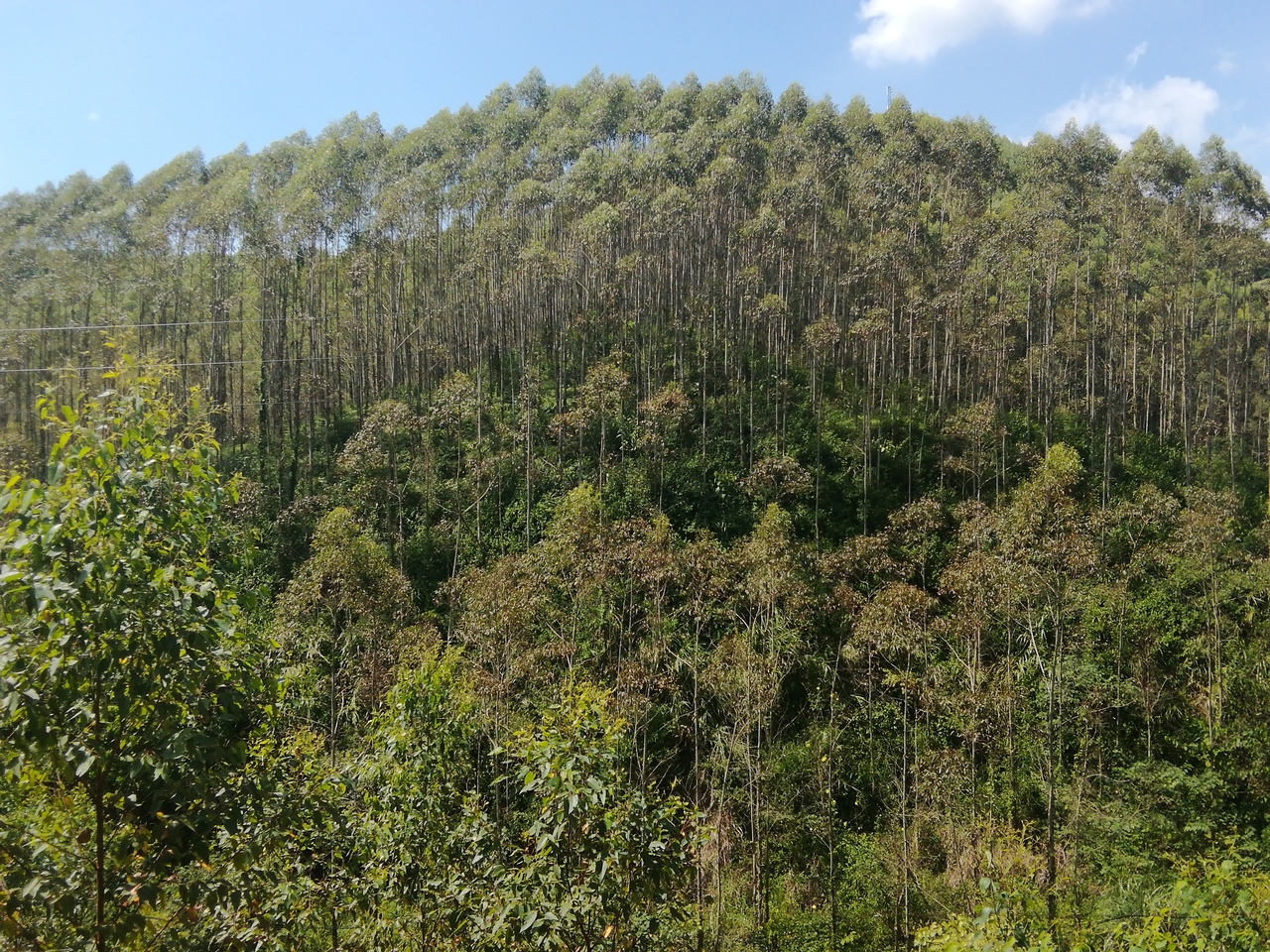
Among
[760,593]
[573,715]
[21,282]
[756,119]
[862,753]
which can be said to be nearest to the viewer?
[573,715]

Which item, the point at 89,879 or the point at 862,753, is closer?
the point at 89,879

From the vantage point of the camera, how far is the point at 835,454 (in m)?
22.8

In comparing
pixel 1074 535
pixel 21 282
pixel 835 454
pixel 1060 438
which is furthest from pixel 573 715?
pixel 21 282

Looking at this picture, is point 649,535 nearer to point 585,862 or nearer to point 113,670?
point 585,862

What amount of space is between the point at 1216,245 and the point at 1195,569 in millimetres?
12677

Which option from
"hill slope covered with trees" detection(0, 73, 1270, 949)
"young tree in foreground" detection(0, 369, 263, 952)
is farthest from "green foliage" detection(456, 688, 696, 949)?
"young tree in foreground" detection(0, 369, 263, 952)

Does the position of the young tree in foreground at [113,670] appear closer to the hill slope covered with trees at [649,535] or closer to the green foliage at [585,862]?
the hill slope covered with trees at [649,535]

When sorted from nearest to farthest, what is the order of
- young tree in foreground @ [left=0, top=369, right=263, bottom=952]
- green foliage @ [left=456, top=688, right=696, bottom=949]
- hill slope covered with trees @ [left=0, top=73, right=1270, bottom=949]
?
1. young tree in foreground @ [left=0, top=369, right=263, bottom=952]
2. hill slope covered with trees @ [left=0, top=73, right=1270, bottom=949]
3. green foliage @ [left=456, top=688, right=696, bottom=949]

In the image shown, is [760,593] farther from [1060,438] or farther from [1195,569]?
[1060,438]

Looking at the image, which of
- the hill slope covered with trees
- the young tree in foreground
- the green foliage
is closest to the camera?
the young tree in foreground

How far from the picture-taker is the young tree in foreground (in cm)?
194

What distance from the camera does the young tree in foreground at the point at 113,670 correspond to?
1.94m

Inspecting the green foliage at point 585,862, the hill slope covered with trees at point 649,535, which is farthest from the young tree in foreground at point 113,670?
the green foliage at point 585,862

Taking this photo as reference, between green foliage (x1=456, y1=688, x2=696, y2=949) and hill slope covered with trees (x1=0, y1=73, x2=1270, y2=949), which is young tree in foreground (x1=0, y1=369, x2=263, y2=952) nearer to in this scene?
hill slope covered with trees (x1=0, y1=73, x2=1270, y2=949)
